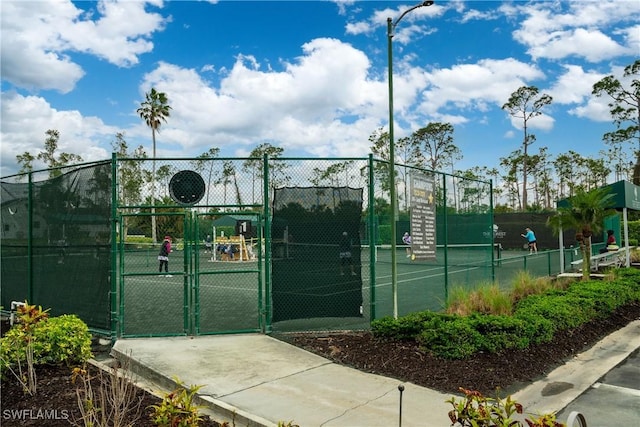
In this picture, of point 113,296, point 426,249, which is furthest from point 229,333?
point 426,249

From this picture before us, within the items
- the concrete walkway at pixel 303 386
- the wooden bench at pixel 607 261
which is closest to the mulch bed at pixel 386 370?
the concrete walkway at pixel 303 386

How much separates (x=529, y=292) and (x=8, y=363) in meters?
10.6

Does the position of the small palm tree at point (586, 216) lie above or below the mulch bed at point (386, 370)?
above

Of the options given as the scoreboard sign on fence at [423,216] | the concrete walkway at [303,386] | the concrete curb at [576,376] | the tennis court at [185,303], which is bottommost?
the concrete curb at [576,376]

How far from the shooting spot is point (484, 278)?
523 inches

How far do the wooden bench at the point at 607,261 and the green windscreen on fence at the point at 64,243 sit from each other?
14.7m

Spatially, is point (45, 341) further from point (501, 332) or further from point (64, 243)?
point (501, 332)

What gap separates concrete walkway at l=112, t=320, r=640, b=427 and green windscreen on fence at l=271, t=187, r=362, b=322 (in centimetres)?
90

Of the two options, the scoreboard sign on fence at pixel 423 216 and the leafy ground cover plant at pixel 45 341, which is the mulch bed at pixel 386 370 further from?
the scoreboard sign on fence at pixel 423 216

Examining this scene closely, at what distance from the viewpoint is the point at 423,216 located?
9852 millimetres

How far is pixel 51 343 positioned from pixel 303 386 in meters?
3.14

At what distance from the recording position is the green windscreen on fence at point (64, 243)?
828cm

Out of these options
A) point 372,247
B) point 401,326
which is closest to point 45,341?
point 401,326

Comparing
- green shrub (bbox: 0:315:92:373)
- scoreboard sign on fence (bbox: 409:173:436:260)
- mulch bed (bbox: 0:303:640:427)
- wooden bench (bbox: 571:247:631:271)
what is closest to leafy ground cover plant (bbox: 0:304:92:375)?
green shrub (bbox: 0:315:92:373)
